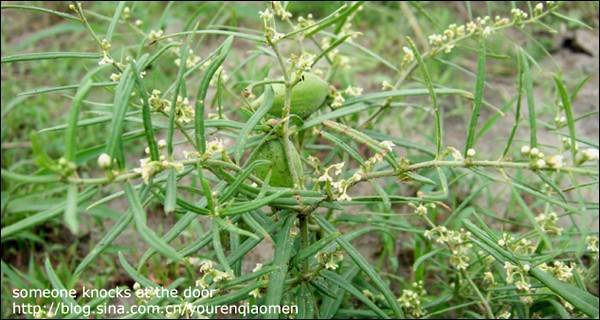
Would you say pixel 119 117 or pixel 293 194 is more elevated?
pixel 119 117

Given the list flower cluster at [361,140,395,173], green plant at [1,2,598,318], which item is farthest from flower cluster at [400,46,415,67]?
flower cluster at [361,140,395,173]

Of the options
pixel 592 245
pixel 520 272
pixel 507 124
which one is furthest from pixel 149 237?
pixel 507 124

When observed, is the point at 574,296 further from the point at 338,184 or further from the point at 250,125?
the point at 250,125

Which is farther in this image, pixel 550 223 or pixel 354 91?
pixel 354 91

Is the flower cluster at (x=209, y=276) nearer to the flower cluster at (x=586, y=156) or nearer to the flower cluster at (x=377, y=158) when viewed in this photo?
the flower cluster at (x=377, y=158)

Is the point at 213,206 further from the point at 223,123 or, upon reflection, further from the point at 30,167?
the point at 30,167

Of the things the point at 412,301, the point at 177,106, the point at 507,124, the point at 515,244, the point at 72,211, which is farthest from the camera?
the point at 507,124

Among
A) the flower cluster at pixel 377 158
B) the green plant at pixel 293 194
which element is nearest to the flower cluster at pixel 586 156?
the green plant at pixel 293 194

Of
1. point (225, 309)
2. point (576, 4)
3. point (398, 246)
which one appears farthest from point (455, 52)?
point (225, 309)
